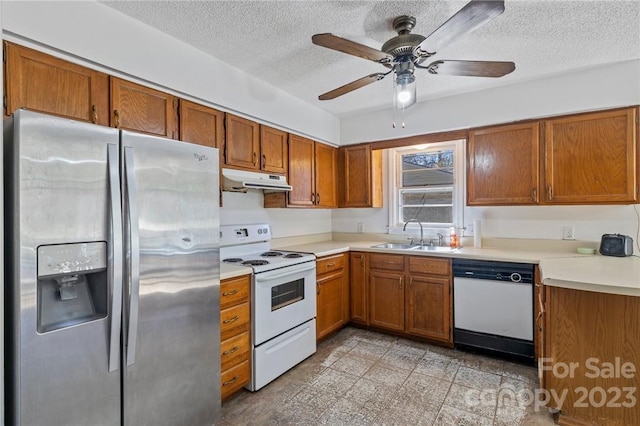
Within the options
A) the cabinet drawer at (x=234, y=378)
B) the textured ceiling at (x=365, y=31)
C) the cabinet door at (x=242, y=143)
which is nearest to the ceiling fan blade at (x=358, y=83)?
the textured ceiling at (x=365, y=31)

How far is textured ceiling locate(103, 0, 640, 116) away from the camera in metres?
1.79

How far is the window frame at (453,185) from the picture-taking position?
3.43 metres

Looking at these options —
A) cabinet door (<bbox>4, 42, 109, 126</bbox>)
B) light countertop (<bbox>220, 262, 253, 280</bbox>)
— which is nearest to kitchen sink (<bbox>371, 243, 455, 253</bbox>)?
light countertop (<bbox>220, 262, 253, 280</bbox>)

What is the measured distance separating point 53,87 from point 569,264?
3.26 metres

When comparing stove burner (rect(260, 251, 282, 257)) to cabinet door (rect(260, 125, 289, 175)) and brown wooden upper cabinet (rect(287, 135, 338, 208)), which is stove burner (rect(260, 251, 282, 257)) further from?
cabinet door (rect(260, 125, 289, 175))

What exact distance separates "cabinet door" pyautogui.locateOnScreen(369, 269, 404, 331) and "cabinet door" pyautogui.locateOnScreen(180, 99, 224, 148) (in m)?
1.99

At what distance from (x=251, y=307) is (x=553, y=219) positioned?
2775 millimetres

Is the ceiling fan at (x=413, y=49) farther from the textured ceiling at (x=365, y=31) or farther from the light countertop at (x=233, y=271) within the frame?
the light countertop at (x=233, y=271)

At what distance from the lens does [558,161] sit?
2686mm

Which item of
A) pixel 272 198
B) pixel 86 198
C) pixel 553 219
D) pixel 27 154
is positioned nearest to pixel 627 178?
pixel 553 219

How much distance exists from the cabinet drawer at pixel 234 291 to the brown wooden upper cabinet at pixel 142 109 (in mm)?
1057

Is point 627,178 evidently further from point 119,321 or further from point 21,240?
point 21,240

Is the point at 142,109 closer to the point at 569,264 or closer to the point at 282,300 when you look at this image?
the point at 282,300

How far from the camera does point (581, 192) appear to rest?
2.60 m
